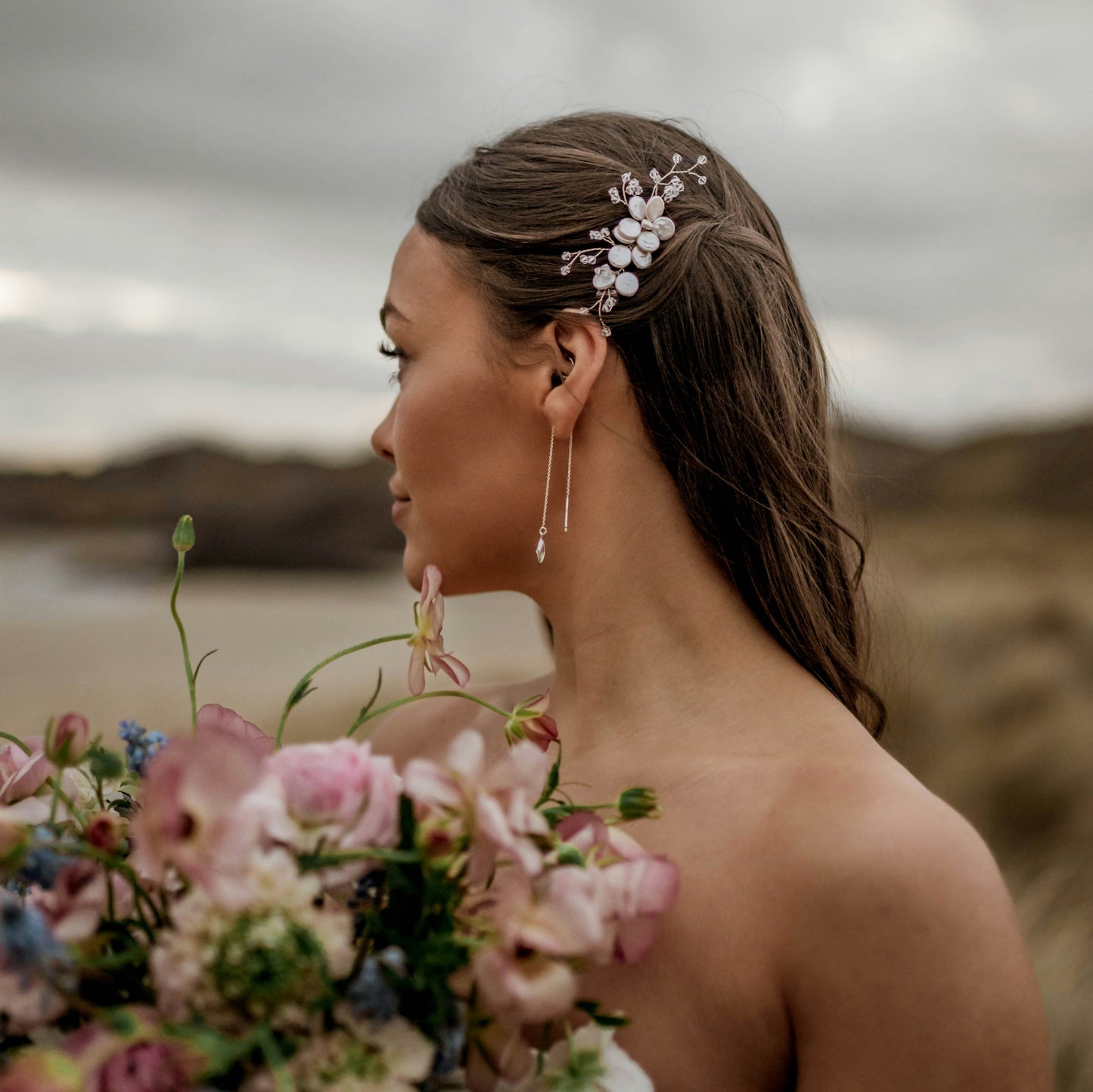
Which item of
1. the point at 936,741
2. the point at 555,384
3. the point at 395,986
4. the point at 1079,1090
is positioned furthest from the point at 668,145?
the point at 936,741

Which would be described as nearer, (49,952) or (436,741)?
(49,952)

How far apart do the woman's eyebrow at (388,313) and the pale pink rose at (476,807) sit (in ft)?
2.52

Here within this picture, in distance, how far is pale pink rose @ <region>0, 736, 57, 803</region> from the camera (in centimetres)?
93

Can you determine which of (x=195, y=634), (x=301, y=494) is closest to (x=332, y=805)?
(x=301, y=494)

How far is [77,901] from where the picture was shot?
74cm

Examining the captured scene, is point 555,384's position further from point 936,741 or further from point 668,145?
point 936,741

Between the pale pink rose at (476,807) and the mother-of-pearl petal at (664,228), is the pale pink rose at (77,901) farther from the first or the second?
the mother-of-pearl petal at (664,228)

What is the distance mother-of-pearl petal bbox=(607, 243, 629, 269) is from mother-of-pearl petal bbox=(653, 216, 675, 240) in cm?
4

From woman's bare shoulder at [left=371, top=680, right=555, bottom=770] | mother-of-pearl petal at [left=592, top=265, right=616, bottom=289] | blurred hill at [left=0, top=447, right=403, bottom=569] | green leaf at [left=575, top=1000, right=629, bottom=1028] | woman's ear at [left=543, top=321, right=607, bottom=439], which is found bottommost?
blurred hill at [left=0, top=447, right=403, bottom=569]

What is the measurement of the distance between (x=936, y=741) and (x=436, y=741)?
3048mm

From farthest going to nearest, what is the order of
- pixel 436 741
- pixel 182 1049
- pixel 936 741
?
pixel 936 741 < pixel 436 741 < pixel 182 1049

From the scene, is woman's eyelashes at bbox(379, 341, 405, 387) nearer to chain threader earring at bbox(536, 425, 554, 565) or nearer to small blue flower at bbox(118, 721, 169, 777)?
chain threader earring at bbox(536, 425, 554, 565)

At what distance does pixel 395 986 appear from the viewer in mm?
710

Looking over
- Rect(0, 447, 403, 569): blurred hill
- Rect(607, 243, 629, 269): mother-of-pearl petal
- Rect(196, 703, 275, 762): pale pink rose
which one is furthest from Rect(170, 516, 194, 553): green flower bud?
Rect(0, 447, 403, 569): blurred hill
